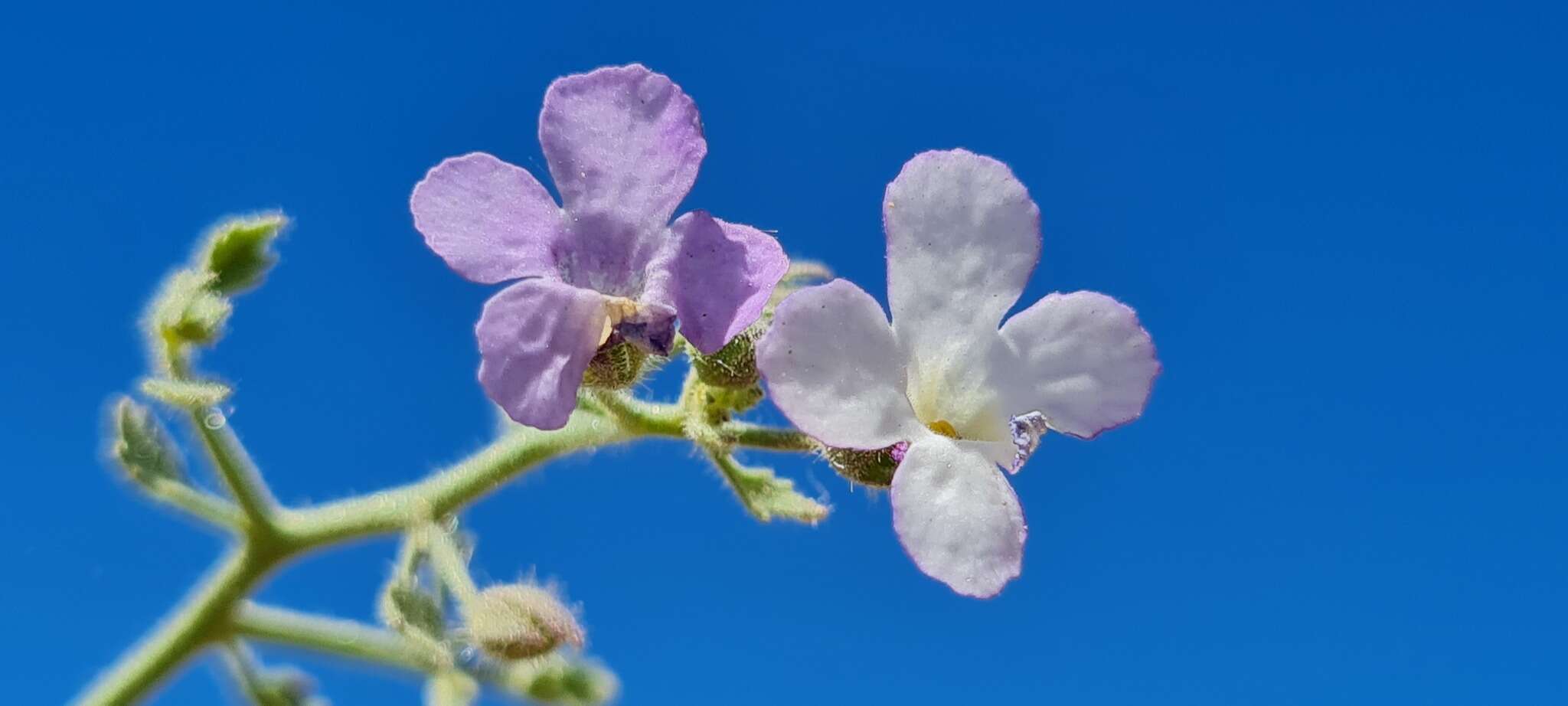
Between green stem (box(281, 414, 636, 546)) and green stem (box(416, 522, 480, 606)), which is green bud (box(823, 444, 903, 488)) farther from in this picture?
green stem (box(416, 522, 480, 606))

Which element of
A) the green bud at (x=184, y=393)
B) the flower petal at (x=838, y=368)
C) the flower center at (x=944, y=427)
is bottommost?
the flower petal at (x=838, y=368)

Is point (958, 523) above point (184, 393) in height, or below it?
below

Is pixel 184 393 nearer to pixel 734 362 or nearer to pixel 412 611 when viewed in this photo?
pixel 412 611

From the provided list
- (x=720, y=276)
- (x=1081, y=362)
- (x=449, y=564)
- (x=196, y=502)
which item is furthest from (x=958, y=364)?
(x=196, y=502)

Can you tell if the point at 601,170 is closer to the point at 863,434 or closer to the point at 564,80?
the point at 564,80

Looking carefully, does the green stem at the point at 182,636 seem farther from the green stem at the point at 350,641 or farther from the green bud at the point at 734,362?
the green bud at the point at 734,362

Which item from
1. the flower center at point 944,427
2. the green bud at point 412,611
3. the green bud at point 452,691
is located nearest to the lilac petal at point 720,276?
the flower center at point 944,427
